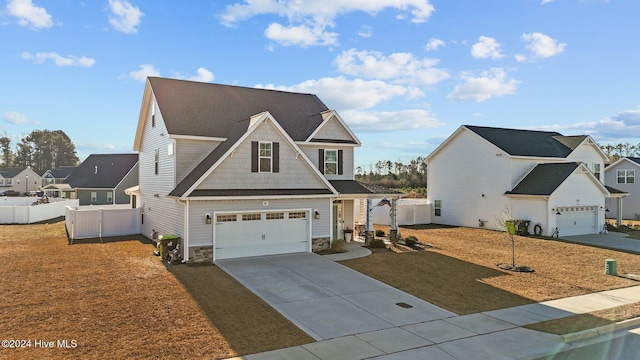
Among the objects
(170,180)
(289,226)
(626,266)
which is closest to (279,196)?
(289,226)

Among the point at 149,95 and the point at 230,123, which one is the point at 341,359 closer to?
the point at 230,123

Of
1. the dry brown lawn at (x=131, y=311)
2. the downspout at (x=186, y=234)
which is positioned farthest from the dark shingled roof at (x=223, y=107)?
the dry brown lawn at (x=131, y=311)

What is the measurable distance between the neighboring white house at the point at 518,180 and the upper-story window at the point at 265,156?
58.9 feet

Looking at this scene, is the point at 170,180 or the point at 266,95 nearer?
the point at 170,180

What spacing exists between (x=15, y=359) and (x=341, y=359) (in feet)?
20.4

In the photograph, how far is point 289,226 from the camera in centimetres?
1856

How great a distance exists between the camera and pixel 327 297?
41.3 ft

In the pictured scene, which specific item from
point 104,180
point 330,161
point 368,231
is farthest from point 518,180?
point 104,180

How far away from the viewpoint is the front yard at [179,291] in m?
8.94

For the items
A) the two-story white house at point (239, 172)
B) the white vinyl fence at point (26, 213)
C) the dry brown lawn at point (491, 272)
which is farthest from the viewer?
the white vinyl fence at point (26, 213)

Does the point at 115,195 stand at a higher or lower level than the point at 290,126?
lower

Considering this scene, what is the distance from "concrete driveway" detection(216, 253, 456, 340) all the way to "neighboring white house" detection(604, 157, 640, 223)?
1348 inches

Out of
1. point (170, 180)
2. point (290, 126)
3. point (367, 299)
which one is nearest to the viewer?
point (367, 299)

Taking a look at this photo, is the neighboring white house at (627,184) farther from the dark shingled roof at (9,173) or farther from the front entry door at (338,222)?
the dark shingled roof at (9,173)
